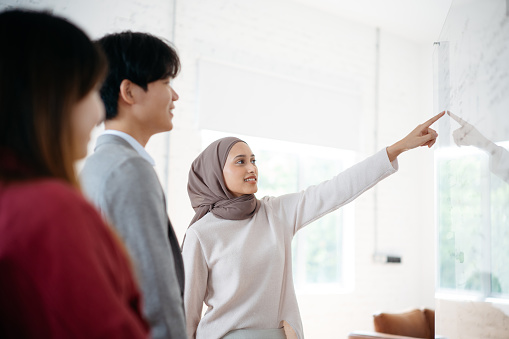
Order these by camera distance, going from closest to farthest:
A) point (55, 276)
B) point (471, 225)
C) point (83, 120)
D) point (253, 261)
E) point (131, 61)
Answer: point (55, 276) → point (83, 120) → point (131, 61) → point (471, 225) → point (253, 261)

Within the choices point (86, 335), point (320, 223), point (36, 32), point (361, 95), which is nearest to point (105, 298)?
point (86, 335)

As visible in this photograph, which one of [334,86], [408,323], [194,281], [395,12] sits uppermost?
[395,12]

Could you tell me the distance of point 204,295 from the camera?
1986 mm

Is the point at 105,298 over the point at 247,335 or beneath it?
over

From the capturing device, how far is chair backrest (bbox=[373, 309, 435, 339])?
346 centimetres

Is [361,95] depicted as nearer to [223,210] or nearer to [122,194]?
[223,210]

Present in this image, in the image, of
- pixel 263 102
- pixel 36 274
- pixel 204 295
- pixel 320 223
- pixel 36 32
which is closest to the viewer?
pixel 36 274

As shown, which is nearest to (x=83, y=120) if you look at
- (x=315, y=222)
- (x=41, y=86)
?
(x=41, y=86)

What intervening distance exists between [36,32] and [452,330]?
5.29ft

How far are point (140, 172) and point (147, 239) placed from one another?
0.14m

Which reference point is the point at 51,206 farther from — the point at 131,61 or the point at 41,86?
the point at 131,61

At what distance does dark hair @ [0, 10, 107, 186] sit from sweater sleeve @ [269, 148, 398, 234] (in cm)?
137

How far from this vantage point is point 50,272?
551mm

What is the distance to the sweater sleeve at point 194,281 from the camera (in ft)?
6.34
